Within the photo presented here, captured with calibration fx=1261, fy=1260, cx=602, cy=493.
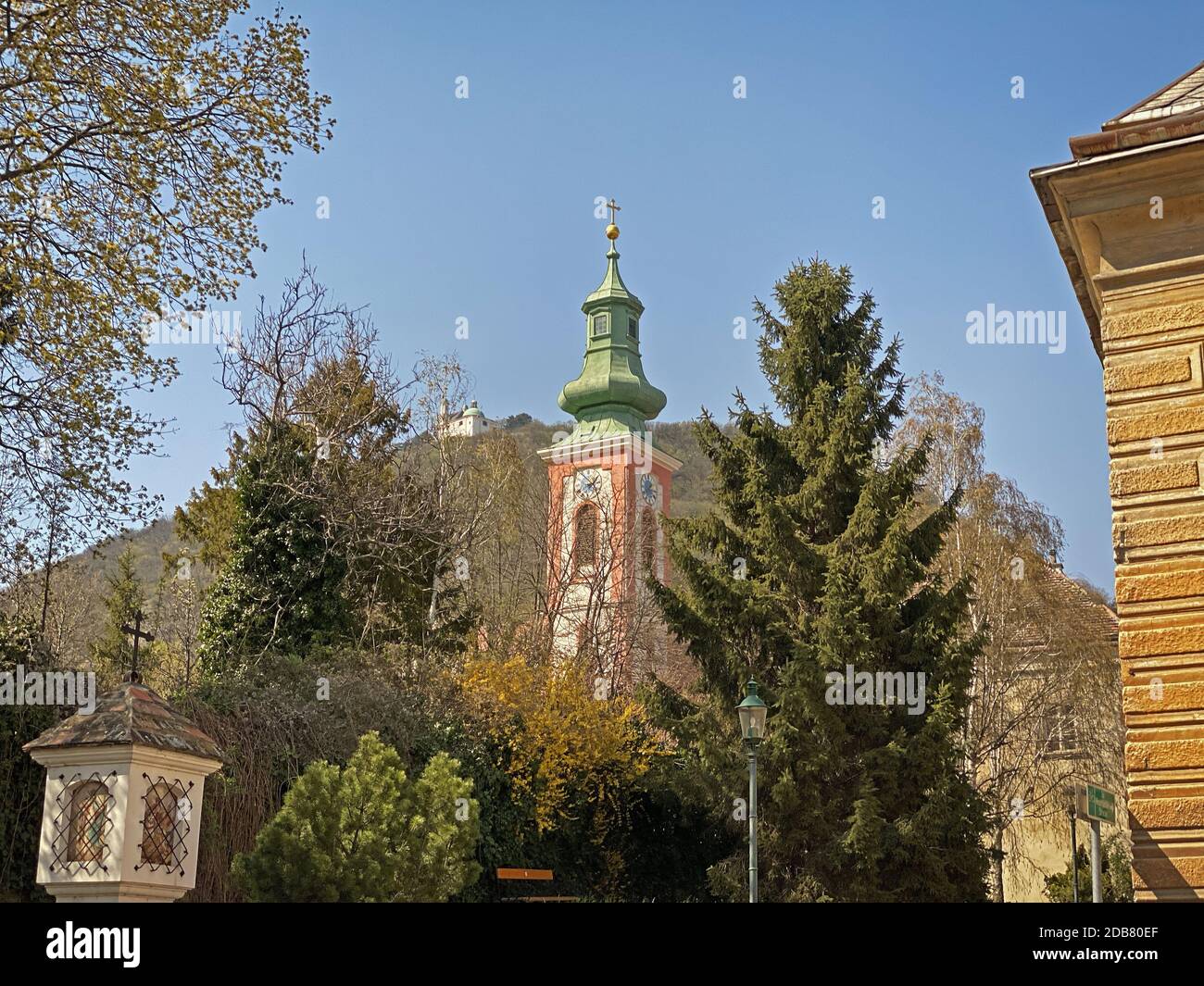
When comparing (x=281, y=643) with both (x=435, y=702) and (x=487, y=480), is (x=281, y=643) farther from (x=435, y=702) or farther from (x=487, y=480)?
(x=487, y=480)

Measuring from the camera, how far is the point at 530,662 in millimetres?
26906

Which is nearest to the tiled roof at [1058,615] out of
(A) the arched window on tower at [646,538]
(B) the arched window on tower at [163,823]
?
(A) the arched window on tower at [646,538]

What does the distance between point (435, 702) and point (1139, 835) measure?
1305 centimetres

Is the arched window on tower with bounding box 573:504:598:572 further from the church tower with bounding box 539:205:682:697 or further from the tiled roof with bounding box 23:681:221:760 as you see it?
the tiled roof with bounding box 23:681:221:760

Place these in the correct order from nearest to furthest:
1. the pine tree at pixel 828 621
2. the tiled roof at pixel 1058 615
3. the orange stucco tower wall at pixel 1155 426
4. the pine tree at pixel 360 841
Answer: the orange stucco tower wall at pixel 1155 426
the pine tree at pixel 360 841
the pine tree at pixel 828 621
the tiled roof at pixel 1058 615

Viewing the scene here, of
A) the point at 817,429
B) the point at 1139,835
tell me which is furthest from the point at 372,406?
the point at 1139,835

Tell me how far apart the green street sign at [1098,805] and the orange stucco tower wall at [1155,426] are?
4.73 feet

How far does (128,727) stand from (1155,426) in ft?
29.3

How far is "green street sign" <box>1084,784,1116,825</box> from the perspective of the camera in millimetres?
8750

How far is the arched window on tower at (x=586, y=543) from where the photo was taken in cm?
3694

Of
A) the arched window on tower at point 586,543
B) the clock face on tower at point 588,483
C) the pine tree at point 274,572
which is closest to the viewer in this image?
the pine tree at point 274,572

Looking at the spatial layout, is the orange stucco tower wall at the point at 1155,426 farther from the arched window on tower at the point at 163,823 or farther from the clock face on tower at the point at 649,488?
the clock face on tower at the point at 649,488

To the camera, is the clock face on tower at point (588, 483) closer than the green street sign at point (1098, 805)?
No

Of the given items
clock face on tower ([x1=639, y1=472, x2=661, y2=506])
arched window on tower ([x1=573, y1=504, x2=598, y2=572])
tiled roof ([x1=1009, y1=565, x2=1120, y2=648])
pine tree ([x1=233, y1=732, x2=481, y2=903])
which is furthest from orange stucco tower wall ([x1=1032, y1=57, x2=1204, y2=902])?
clock face on tower ([x1=639, y1=472, x2=661, y2=506])
